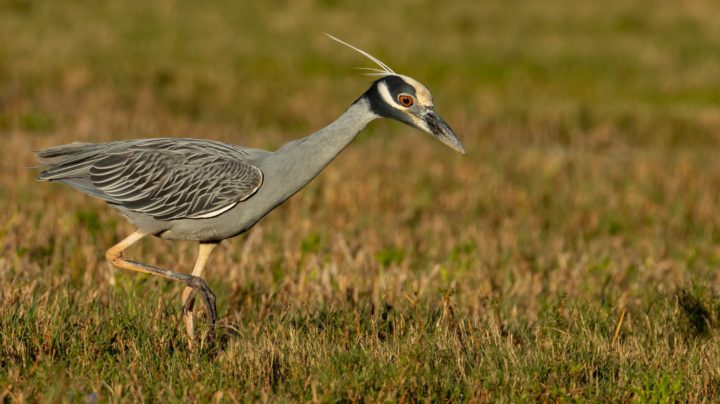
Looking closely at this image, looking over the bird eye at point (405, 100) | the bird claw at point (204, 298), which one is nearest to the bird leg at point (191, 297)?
the bird claw at point (204, 298)

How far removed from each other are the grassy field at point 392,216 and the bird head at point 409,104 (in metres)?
0.98

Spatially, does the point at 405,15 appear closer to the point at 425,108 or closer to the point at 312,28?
the point at 312,28

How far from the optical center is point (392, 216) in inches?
391

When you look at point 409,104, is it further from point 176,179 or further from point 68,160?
point 68,160

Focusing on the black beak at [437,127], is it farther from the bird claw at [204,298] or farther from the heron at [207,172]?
the bird claw at [204,298]

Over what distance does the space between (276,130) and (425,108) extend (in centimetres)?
956

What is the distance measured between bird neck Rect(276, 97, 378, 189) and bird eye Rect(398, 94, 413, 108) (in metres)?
0.19

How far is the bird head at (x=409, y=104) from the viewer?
5496 mm

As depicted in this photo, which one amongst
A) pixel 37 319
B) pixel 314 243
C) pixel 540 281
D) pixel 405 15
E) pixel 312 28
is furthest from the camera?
pixel 405 15

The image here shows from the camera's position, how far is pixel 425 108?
5.53 metres

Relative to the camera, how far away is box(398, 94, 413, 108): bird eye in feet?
18.0

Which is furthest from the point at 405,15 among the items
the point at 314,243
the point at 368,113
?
the point at 368,113

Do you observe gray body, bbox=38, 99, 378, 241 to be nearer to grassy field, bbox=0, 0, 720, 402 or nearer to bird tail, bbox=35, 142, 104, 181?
bird tail, bbox=35, 142, 104, 181

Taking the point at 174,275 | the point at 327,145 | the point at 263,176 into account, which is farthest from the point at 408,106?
the point at 174,275
